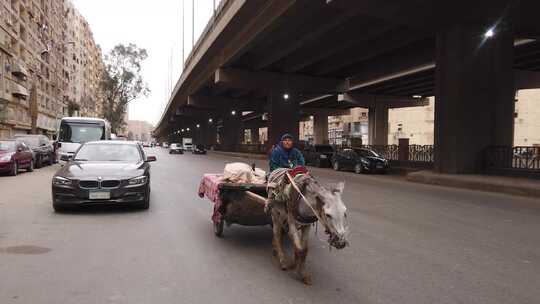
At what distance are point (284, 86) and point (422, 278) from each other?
3167 centimetres

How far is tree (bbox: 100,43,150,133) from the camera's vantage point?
6838cm

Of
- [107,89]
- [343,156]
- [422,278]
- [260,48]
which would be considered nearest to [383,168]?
[343,156]

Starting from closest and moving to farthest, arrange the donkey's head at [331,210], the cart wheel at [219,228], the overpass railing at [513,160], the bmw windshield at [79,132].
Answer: the donkey's head at [331,210]
the cart wheel at [219,228]
the overpass railing at [513,160]
the bmw windshield at [79,132]

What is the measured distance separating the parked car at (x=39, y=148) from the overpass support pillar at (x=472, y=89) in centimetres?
1982

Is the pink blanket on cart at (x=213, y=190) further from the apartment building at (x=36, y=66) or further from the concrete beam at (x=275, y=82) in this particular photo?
the apartment building at (x=36, y=66)

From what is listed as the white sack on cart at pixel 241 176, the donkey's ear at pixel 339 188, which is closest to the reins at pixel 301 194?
the donkey's ear at pixel 339 188

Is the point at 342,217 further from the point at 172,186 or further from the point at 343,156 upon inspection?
the point at 343,156

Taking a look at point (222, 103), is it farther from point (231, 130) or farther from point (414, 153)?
point (414, 153)

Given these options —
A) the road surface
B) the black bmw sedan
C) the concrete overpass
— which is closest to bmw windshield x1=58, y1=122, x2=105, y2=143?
the concrete overpass

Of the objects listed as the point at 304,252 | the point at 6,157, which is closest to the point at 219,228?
the point at 304,252

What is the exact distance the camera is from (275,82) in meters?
35.1

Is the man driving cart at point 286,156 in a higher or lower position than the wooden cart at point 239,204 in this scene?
higher

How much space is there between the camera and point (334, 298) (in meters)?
3.95

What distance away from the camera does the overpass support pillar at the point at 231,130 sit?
57000 millimetres
